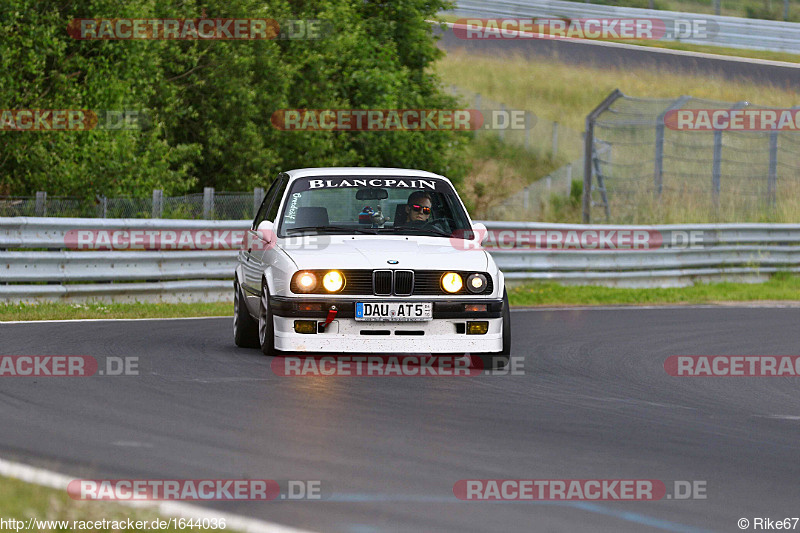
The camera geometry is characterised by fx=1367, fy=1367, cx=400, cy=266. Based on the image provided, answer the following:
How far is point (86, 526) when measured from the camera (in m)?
5.03

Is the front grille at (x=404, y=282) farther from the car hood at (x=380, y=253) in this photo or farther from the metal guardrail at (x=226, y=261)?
the metal guardrail at (x=226, y=261)

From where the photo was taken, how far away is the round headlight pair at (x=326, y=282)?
10.2 metres

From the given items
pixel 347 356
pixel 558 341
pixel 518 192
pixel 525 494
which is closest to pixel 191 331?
pixel 347 356

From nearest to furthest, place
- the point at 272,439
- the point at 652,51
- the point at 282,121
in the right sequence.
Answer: the point at 272,439 < the point at 282,121 < the point at 652,51

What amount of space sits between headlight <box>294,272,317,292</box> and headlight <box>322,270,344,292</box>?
0.08 metres

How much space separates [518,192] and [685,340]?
21060 mm

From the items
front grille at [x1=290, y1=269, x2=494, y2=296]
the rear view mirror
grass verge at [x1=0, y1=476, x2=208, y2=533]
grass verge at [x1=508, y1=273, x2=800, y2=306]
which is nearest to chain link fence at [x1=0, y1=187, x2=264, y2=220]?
grass verge at [x1=508, y1=273, x2=800, y2=306]

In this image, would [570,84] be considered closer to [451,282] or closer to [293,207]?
[293,207]

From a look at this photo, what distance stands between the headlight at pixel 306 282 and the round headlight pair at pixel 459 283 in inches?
38.3

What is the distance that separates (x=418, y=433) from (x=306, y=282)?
9.76 feet

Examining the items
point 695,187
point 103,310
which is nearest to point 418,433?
point 103,310

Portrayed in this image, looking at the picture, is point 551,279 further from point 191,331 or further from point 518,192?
point 518,192

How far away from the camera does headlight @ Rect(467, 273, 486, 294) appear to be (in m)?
10.3

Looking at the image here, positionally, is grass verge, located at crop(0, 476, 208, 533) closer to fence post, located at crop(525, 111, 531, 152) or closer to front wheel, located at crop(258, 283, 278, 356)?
front wheel, located at crop(258, 283, 278, 356)
